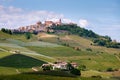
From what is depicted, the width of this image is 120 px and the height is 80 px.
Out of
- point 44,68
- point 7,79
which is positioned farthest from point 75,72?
point 7,79

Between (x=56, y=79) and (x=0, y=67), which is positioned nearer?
(x=56, y=79)

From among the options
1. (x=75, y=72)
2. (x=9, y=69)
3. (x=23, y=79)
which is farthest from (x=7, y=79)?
(x=75, y=72)


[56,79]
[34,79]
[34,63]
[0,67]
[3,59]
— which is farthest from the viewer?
[34,63]

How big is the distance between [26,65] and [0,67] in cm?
2451

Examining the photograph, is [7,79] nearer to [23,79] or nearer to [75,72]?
[23,79]

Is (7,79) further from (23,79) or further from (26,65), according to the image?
(26,65)

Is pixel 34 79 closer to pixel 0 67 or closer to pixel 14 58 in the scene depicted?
pixel 0 67

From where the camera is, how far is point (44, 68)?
190 metres

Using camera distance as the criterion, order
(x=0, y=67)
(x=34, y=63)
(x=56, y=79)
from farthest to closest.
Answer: (x=34, y=63), (x=0, y=67), (x=56, y=79)

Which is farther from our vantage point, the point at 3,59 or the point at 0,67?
the point at 3,59

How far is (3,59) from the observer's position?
18550 cm

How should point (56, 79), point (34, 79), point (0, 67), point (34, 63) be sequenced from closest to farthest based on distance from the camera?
point (34, 79) < point (56, 79) < point (0, 67) < point (34, 63)

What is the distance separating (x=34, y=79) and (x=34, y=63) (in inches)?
3624

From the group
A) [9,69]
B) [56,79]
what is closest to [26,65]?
[9,69]
